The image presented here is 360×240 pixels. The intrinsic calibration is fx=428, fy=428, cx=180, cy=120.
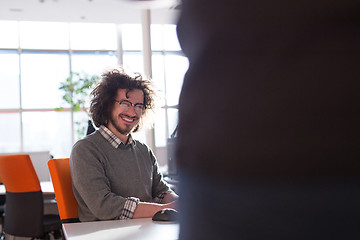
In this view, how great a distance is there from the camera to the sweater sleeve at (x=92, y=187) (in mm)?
1870

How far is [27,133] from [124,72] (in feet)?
25.4

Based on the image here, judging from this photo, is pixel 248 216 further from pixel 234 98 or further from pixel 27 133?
pixel 27 133

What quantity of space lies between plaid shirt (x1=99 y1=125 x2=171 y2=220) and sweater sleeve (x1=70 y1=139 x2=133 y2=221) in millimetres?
13

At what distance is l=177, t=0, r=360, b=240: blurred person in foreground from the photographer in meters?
0.47

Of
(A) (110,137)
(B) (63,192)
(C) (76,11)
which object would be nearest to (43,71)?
(C) (76,11)

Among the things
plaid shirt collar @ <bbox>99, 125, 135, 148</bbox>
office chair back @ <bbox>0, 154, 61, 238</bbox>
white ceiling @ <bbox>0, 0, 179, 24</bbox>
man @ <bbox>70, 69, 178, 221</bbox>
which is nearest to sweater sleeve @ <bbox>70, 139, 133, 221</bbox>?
man @ <bbox>70, 69, 178, 221</bbox>

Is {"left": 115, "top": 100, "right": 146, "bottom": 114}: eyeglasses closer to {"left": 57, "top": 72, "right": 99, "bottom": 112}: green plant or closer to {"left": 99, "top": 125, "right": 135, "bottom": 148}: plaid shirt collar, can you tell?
{"left": 99, "top": 125, "right": 135, "bottom": 148}: plaid shirt collar

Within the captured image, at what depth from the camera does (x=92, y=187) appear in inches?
75.9

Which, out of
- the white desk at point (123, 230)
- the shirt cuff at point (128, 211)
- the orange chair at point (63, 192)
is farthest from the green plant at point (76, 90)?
the white desk at point (123, 230)

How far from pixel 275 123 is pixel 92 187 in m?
1.56

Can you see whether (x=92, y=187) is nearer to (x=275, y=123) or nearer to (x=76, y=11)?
(x=275, y=123)

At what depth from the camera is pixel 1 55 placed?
30.6ft

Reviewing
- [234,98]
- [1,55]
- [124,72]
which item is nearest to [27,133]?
[1,55]

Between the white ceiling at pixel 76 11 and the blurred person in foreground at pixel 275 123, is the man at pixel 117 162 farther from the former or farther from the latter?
the white ceiling at pixel 76 11
